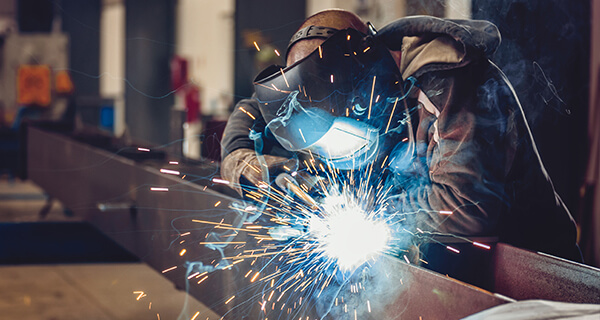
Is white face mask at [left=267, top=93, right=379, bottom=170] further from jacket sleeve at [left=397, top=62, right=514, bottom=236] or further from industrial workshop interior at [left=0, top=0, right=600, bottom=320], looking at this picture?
jacket sleeve at [left=397, top=62, right=514, bottom=236]

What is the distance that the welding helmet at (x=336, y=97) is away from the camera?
1113 millimetres

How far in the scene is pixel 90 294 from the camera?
2623 mm

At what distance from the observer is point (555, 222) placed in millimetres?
1246

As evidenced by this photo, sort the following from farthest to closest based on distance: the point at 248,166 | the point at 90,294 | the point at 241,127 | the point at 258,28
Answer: the point at 258,28
the point at 90,294
the point at 241,127
the point at 248,166

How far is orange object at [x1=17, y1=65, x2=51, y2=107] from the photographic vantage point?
613 centimetres

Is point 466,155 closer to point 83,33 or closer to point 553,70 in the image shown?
point 553,70

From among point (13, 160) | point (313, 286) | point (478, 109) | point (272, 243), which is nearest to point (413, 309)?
point (313, 286)

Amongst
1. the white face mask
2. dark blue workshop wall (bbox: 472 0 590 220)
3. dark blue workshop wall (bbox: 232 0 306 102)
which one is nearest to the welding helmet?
the white face mask

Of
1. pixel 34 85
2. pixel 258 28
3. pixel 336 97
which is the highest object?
pixel 258 28

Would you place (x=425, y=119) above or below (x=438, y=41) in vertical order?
below

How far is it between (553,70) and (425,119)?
34.1 inches

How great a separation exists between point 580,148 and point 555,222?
2.60 ft

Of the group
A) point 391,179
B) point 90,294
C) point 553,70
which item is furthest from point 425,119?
point 90,294

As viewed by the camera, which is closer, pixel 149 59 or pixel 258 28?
pixel 258 28
